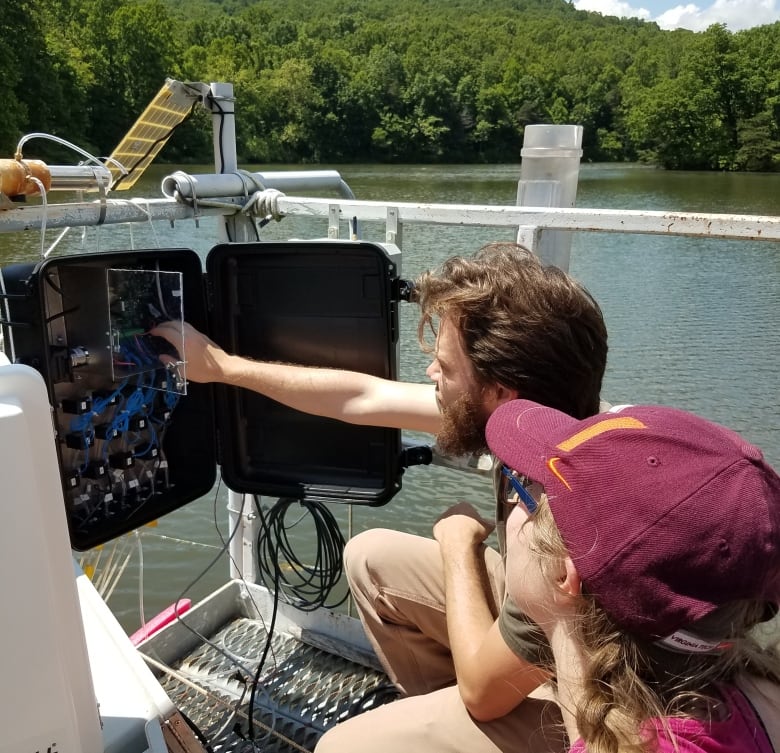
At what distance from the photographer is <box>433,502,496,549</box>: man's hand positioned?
5.12ft

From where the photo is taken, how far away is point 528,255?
1.52 m

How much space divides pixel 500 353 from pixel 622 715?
2.32 ft

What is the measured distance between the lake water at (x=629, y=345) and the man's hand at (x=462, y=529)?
0.81 meters

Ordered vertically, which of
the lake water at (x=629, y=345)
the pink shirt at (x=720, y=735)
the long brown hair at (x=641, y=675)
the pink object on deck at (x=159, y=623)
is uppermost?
the long brown hair at (x=641, y=675)

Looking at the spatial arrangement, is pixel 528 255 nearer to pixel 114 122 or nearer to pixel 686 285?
pixel 686 285

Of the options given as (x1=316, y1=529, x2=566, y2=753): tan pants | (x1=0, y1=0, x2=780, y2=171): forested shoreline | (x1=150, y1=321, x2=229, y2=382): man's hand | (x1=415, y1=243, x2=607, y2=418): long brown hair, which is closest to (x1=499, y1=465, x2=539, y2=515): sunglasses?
(x1=415, y1=243, x2=607, y2=418): long brown hair

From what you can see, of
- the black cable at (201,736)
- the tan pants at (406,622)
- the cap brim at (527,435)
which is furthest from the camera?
the black cable at (201,736)

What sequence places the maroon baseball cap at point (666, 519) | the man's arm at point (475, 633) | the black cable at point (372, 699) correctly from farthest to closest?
the black cable at point (372, 699)
the man's arm at point (475, 633)
the maroon baseball cap at point (666, 519)

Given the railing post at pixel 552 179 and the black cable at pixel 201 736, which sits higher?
the railing post at pixel 552 179

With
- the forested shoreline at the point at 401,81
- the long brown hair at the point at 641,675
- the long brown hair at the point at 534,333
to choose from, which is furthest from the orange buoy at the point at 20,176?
the forested shoreline at the point at 401,81

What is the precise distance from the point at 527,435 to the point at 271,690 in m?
1.31

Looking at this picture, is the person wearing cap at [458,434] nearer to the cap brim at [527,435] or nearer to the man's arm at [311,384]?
the man's arm at [311,384]

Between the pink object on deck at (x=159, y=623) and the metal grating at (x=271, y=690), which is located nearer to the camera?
the metal grating at (x=271, y=690)

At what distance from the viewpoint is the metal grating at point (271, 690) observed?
188cm
